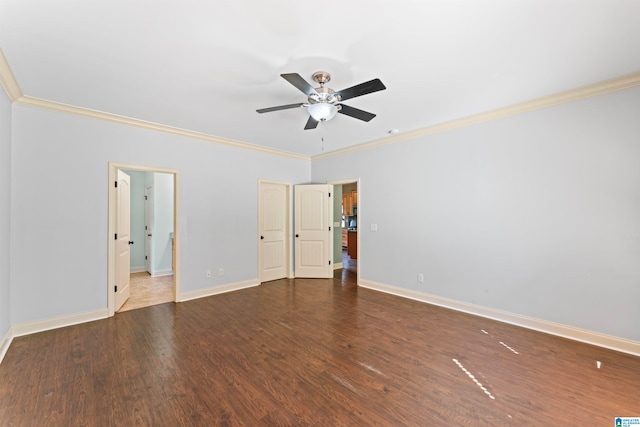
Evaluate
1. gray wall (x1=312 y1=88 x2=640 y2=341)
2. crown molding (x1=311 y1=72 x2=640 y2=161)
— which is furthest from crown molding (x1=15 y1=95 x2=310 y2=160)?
gray wall (x1=312 y1=88 x2=640 y2=341)

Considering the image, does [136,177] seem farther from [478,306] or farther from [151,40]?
[478,306]

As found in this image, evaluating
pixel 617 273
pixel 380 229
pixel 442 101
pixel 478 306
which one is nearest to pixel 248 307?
pixel 380 229

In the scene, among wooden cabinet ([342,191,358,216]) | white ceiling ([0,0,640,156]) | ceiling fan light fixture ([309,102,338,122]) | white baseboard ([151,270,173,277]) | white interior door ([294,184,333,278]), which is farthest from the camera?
wooden cabinet ([342,191,358,216])

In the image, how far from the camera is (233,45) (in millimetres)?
2064

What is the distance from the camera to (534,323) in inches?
123

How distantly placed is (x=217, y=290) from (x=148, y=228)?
2.89 metres

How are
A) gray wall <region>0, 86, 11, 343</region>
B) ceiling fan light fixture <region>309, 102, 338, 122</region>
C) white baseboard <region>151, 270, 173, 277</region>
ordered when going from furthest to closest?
white baseboard <region>151, 270, 173, 277</region> → gray wall <region>0, 86, 11, 343</region> → ceiling fan light fixture <region>309, 102, 338, 122</region>

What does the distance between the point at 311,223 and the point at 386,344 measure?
3.26 metres

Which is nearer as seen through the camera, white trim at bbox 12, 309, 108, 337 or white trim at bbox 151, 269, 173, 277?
white trim at bbox 12, 309, 108, 337

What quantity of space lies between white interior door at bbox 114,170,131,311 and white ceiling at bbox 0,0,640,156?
1.19m

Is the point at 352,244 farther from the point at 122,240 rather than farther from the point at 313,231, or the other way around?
the point at 122,240

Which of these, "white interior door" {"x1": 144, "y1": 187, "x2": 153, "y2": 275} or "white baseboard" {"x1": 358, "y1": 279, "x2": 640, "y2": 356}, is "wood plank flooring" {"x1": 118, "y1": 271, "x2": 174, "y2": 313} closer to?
"white interior door" {"x1": 144, "y1": 187, "x2": 153, "y2": 275}

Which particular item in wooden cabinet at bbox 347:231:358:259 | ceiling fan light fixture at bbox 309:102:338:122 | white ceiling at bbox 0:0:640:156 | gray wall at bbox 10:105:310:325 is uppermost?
white ceiling at bbox 0:0:640:156

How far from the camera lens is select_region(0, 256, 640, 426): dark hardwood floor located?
1809mm
